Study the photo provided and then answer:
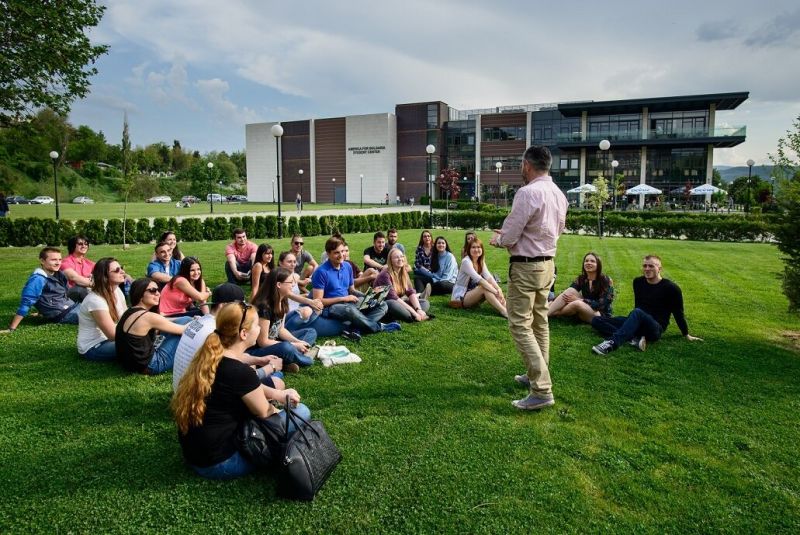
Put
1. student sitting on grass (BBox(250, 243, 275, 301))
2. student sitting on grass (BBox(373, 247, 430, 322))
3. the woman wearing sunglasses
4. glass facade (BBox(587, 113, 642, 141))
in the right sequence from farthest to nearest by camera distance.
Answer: glass facade (BBox(587, 113, 642, 141)), student sitting on grass (BBox(250, 243, 275, 301)), student sitting on grass (BBox(373, 247, 430, 322)), the woman wearing sunglasses

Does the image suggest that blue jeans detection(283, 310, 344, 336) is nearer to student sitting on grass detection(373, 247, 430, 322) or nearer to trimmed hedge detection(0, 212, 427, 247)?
student sitting on grass detection(373, 247, 430, 322)

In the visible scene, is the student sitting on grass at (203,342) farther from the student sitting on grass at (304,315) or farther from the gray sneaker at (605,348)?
the gray sneaker at (605,348)

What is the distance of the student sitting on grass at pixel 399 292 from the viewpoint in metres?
7.48

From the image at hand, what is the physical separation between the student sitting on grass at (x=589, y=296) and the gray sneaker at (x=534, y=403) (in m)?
2.74

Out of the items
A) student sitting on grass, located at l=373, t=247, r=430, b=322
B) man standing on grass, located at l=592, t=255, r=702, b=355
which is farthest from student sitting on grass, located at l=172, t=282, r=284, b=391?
man standing on grass, located at l=592, t=255, r=702, b=355

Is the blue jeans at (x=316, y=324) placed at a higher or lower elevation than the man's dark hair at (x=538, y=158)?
lower

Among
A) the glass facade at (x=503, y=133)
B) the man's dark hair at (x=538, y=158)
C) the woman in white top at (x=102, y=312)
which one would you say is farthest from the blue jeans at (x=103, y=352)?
the glass facade at (x=503, y=133)

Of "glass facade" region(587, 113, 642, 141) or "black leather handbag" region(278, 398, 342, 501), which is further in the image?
"glass facade" region(587, 113, 642, 141)

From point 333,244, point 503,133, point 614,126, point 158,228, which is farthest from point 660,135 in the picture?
point 333,244

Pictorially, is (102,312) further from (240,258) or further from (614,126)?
(614,126)

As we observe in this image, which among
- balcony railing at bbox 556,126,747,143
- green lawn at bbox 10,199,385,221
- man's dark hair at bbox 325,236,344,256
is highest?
balcony railing at bbox 556,126,747,143

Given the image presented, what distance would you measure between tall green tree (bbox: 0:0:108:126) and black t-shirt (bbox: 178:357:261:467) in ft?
49.4

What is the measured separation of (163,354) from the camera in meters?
5.50

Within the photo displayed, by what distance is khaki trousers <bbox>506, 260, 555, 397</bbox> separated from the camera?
4443mm
